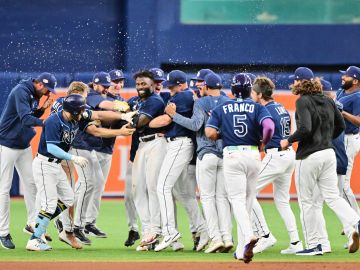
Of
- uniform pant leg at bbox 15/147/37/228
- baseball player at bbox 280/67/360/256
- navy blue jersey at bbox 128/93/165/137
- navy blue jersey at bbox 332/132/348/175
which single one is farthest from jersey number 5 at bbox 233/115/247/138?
uniform pant leg at bbox 15/147/37/228

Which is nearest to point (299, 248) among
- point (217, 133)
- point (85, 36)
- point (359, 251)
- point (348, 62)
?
point (359, 251)

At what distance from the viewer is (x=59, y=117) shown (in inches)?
439

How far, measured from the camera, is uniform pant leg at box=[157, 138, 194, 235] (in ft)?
37.8

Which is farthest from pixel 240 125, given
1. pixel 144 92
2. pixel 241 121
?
pixel 144 92

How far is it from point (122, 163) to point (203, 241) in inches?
239

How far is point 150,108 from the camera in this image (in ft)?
37.8

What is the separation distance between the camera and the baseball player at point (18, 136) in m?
11.8

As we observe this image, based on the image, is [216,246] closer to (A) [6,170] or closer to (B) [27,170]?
(B) [27,170]

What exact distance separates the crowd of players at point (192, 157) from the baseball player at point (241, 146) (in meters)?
0.01

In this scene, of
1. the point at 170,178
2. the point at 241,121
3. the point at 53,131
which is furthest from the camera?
the point at 170,178

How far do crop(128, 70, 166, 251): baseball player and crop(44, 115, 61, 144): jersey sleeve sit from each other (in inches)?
36.7

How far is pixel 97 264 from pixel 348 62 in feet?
34.1

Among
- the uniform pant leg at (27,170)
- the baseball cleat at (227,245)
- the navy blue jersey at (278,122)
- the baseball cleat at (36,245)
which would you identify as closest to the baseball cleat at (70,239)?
the baseball cleat at (36,245)

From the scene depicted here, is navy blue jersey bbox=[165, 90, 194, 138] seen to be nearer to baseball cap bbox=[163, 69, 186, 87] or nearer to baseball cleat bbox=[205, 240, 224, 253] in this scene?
baseball cap bbox=[163, 69, 186, 87]
